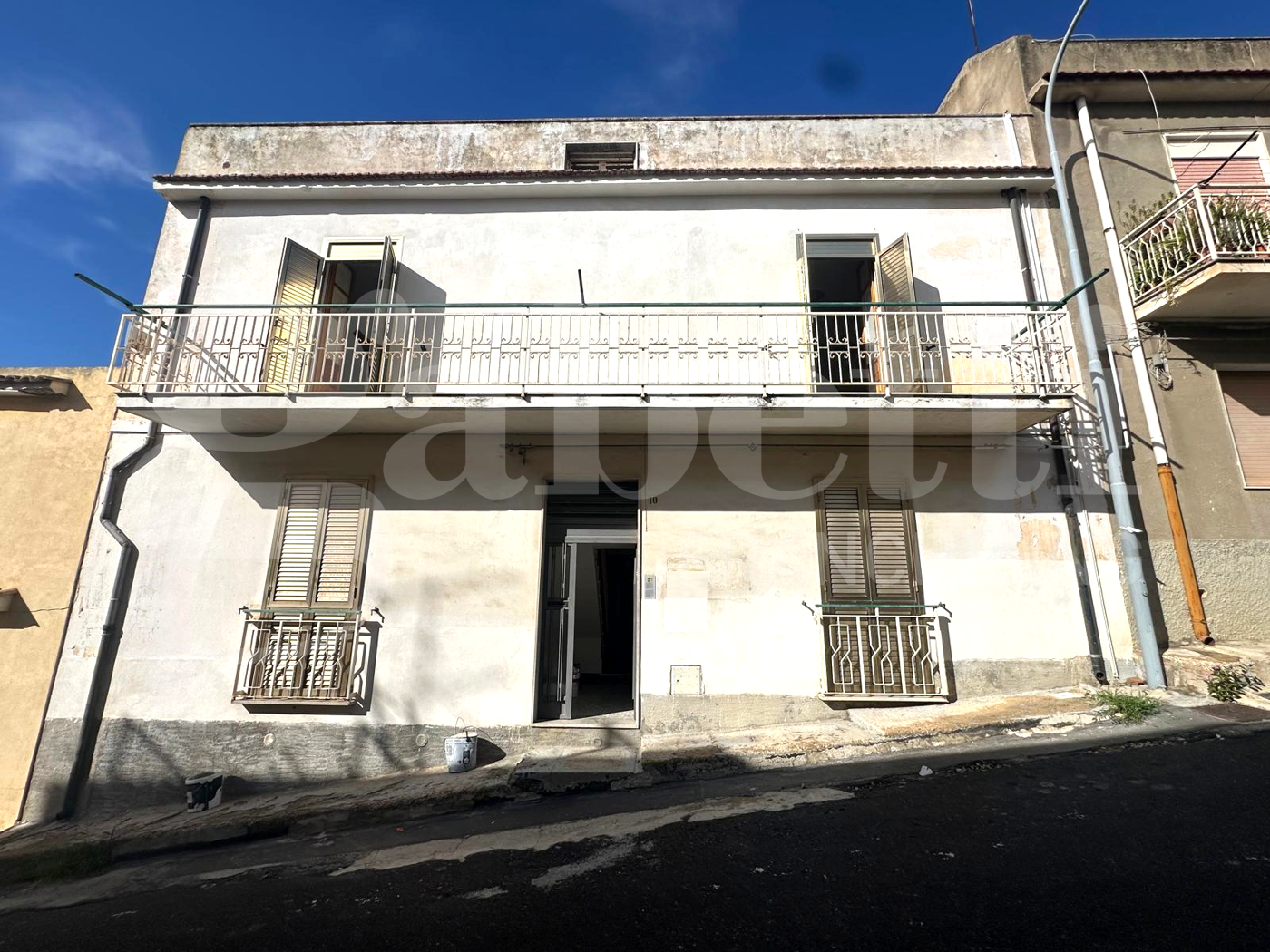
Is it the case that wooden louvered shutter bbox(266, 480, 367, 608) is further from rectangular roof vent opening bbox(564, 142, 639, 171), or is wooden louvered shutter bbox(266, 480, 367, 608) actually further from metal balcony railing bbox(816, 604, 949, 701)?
rectangular roof vent opening bbox(564, 142, 639, 171)

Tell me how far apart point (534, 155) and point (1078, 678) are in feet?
31.4

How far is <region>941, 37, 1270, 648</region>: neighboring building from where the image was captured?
6551 millimetres

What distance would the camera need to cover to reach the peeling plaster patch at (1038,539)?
6.68 metres

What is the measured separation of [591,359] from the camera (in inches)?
283

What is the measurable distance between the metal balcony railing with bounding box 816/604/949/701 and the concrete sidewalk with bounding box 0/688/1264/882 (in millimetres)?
312

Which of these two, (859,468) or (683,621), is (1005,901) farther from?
(859,468)

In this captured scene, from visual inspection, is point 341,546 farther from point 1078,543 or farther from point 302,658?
point 1078,543

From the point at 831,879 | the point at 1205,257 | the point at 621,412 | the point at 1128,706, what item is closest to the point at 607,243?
the point at 621,412

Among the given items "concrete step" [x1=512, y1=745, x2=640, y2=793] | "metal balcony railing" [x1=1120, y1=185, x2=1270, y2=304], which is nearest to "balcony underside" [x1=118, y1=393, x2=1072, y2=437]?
"metal balcony railing" [x1=1120, y1=185, x2=1270, y2=304]

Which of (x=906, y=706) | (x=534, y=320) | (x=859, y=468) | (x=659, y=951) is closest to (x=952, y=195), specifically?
(x=859, y=468)

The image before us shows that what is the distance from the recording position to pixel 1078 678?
21.0 feet

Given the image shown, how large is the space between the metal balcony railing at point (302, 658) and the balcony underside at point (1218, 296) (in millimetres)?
9968

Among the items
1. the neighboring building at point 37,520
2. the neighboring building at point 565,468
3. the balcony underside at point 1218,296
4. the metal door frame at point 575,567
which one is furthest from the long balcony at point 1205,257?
the neighboring building at point 37,520

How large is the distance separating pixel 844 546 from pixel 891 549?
520mm
